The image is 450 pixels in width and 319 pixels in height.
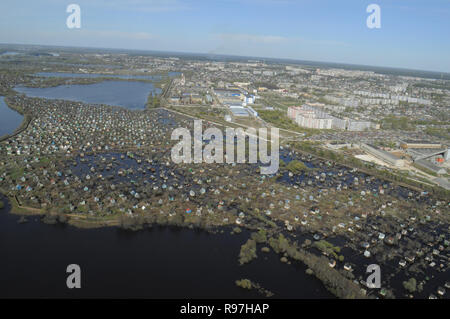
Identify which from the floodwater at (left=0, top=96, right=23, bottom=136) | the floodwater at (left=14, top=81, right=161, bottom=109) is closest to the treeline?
the floodwater at (left=0, top=96, right=23, bottom=136)

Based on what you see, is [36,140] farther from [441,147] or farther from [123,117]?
[441,147]

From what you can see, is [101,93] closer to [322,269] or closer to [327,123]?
[327,123]

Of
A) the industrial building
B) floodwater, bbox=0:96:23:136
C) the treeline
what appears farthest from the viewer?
the industrial building

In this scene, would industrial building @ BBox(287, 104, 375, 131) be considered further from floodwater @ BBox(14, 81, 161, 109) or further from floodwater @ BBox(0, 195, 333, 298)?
floodwater @ BBox(0, 195, 333, 298)

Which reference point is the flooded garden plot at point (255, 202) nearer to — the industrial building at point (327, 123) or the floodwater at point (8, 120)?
the floodwater at point (8, 120)

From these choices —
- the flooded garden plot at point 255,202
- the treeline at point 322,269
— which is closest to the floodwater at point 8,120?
the flooded garden plot at point 255,202

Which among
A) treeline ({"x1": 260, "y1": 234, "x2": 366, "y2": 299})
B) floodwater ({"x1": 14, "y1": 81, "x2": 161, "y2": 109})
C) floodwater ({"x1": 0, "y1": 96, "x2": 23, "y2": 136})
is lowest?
treeline ({"x1": 260, "y1": 234, "x2": 366, "y2": 299})

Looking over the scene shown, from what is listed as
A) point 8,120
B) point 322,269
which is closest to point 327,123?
point 322,269
